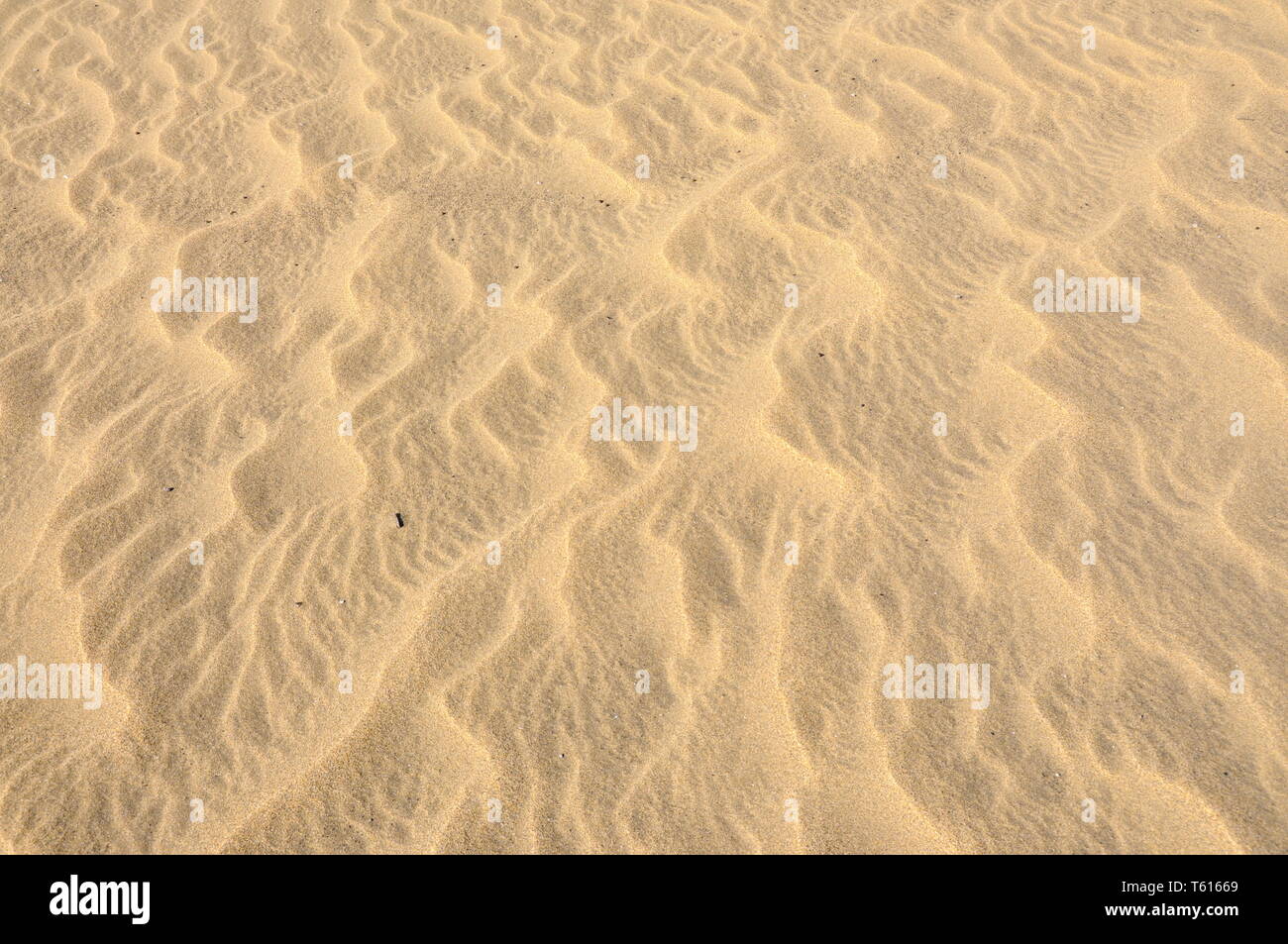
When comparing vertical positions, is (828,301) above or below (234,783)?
above

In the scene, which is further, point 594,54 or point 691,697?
point 594,54

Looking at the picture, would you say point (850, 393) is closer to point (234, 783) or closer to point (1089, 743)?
point (1089, 743)
